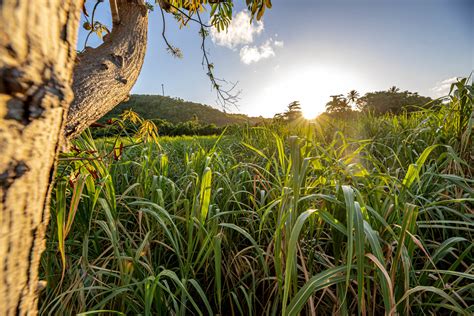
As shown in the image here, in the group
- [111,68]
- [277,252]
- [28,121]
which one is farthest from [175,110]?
[28,121]

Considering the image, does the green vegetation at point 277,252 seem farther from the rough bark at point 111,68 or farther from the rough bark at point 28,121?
the rough bark at point 28,121

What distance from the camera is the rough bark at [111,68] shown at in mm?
1225

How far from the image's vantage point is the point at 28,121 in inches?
12.1

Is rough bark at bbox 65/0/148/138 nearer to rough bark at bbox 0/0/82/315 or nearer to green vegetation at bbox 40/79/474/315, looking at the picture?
green vegetation at bbox 40/79/474/315

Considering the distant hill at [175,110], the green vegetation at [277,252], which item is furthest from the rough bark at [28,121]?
the distant hill at [175,110]

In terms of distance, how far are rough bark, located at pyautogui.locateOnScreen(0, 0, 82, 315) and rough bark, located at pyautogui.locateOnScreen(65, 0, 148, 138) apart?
946 mm

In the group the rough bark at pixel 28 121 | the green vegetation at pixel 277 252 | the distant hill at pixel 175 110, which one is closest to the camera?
the rough bark at pixel 28 121

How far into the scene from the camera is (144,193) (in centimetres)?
137

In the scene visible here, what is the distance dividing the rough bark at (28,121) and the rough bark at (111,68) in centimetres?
95

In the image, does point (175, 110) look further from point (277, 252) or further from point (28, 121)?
point (28, 121)

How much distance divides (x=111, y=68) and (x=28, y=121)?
1266 millimetres

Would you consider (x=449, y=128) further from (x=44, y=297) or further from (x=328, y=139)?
(x=44, y=297)

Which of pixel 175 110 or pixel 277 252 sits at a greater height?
pixel 175 110

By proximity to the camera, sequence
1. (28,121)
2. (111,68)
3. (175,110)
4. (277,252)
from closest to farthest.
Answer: (28,121)
(277,252)
(111,68)
(175,110)
